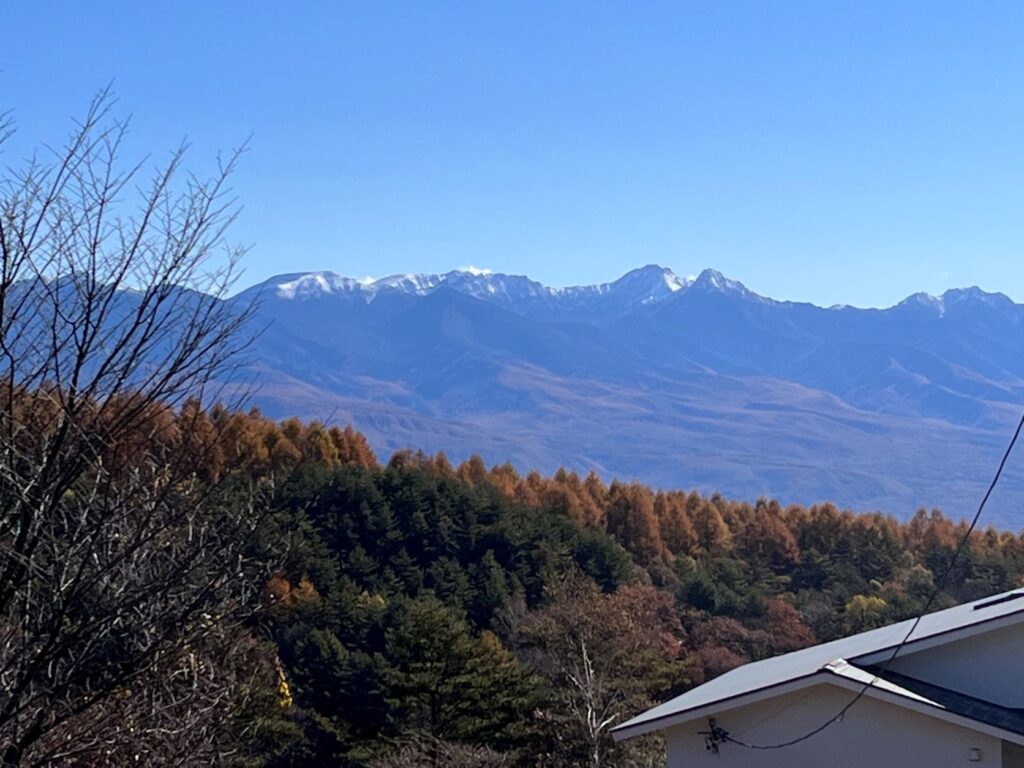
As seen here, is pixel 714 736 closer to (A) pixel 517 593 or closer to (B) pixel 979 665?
(B) pixel 979 665

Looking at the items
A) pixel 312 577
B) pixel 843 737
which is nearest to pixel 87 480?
pixel 843 737

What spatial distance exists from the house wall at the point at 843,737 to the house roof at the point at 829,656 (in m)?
0.27

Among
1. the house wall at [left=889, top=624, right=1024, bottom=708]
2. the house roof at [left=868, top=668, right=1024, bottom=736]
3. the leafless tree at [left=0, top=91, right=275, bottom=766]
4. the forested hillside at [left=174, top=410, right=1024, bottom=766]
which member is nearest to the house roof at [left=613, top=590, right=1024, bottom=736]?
the house wall at [left=889, top=624, right=1024, bottom=708]

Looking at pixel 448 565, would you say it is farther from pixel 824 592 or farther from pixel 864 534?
pixel 864 534

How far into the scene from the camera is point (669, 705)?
14461 mm

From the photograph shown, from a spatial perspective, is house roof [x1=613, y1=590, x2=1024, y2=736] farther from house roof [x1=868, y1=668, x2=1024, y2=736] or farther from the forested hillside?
the forested hillside

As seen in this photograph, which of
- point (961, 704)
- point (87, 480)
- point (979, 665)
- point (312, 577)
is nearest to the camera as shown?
point (87, 480)

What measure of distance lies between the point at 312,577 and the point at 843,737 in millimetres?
34326

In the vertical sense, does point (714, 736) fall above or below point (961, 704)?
below

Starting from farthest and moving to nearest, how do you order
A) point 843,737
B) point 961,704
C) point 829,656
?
point 829,656 → point 843,737 → point 961,704

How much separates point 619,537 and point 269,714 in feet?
148

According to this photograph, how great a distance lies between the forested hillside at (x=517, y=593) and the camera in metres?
26.2

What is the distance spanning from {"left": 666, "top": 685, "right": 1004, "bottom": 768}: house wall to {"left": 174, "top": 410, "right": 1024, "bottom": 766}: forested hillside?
16.1 feet

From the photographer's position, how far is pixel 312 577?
4500 centimetres
